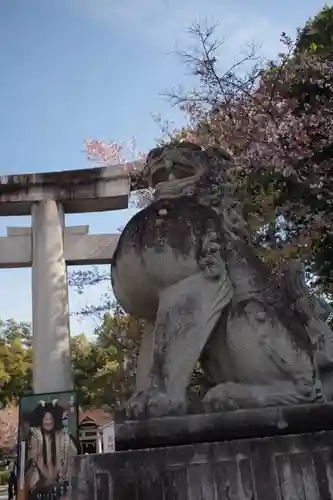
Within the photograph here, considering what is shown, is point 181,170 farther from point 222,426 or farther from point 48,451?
point 48,451

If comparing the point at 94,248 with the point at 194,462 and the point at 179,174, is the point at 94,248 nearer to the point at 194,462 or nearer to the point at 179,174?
the point at 179,174

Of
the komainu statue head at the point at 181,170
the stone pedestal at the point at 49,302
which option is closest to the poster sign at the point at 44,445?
the stone pedestal at the point at 49,302

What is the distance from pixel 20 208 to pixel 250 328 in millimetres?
7022

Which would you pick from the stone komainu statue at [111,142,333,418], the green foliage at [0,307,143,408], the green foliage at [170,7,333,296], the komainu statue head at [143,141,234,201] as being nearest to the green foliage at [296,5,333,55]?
the green foliage at [170,7,333,296]

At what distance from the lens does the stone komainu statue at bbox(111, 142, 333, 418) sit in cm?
226

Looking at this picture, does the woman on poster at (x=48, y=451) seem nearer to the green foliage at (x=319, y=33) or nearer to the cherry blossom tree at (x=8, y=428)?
the green foliage at (x=319, y=33)

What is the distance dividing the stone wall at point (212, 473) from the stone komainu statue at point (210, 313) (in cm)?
21

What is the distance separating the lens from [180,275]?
7.97 feet

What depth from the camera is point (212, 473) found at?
199cm

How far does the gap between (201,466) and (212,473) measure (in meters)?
0.05

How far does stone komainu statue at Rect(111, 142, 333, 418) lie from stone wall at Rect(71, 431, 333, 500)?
0.21m

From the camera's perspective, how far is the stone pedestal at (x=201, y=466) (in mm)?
1963

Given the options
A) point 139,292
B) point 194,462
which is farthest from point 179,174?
point 194,462

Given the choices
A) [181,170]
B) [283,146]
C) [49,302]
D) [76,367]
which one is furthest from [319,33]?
[76,367]
